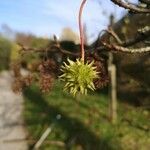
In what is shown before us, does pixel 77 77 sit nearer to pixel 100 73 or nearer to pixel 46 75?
pixel 100 73

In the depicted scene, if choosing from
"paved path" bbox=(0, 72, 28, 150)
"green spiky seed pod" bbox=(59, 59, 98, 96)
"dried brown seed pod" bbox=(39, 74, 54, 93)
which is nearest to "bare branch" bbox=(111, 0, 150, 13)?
"green spiky seed pod" bbox=(59, 59, 98, 96)

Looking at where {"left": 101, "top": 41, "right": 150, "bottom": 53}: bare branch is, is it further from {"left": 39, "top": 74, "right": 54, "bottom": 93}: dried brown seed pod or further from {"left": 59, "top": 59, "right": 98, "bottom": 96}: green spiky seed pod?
{"left": 39, "top": 74, "right": 54, "bottom": 93}: dried brown seed pod

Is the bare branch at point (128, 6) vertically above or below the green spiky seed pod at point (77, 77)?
above

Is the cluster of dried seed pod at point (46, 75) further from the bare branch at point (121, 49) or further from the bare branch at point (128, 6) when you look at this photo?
the bare branch at point (128, 6)

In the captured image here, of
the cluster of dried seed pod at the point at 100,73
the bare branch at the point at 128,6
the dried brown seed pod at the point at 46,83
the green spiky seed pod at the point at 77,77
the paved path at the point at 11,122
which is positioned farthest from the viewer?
the paved path at the point at 11,122

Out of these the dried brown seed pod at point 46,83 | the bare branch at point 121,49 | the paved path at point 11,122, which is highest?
the bare branch at point 121,49

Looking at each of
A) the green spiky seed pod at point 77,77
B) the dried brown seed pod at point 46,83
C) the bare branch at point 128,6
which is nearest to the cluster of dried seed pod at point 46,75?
the dried brown seed pod at point 46,83
